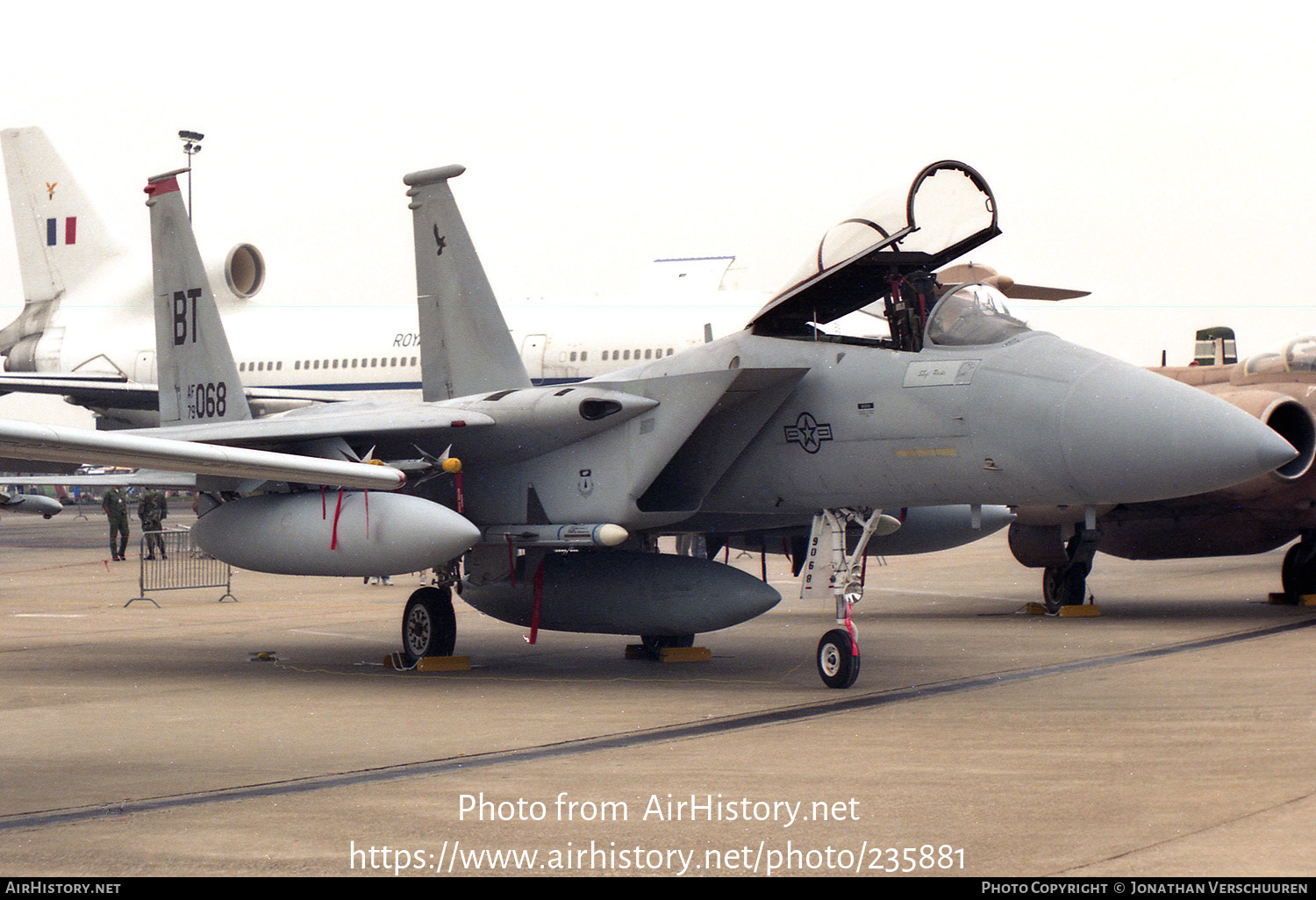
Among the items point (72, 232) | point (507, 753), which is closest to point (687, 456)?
point (507, 753)

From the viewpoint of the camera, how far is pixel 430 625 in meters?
11.4

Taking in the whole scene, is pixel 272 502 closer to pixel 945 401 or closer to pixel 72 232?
pixel 945 401

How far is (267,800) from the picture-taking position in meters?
6.00

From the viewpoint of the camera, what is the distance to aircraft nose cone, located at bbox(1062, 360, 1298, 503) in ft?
27.4

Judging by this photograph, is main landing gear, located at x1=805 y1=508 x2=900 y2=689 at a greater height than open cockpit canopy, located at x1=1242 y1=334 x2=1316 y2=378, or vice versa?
open cockpit canopy, located at x1=1242 y1=334 x2=1316 y2=378

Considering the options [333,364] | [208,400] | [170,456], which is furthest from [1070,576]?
[333,364]

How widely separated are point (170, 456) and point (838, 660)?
4.26 meters

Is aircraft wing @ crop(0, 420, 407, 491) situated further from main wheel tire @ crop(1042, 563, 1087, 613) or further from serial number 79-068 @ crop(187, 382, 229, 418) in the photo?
main wheel tire @ crop(1042, 563, 1087, 613)

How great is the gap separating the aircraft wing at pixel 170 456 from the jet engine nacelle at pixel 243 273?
71.3 feet

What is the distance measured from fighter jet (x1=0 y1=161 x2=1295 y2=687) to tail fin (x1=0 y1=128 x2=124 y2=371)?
63.9 feet

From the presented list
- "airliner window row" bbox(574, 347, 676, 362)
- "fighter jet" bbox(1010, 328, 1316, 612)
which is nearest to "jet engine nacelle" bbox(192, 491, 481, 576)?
"fighter jet" bbox(1010, 328, 1316, 612)

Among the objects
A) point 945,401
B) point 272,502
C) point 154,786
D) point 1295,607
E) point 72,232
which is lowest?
point 1295,607

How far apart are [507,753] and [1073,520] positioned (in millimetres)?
8664

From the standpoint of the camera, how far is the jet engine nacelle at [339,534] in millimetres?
9961
